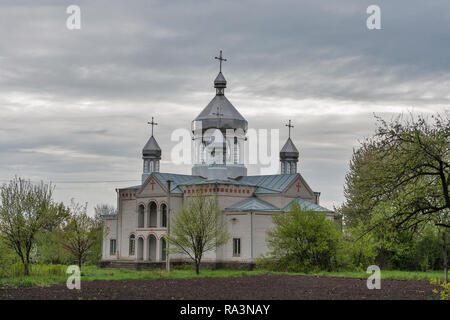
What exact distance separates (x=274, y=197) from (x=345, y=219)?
8.72 metres

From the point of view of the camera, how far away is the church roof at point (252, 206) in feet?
128

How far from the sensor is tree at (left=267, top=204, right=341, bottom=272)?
33.1 metres

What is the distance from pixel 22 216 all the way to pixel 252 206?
625 inches

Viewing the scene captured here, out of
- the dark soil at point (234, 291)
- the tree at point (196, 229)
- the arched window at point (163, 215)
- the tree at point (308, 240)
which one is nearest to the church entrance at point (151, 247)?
the arched window at point (163, 215)

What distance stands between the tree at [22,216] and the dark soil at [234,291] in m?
5.02

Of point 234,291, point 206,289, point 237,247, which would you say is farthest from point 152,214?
point 234,291

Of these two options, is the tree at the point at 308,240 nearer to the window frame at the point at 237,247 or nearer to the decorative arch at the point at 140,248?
the window frame at the point at 237,247

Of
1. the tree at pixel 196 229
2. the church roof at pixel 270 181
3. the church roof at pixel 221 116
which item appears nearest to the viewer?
the tree at pixel 196 229

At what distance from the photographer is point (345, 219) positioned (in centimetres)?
4703

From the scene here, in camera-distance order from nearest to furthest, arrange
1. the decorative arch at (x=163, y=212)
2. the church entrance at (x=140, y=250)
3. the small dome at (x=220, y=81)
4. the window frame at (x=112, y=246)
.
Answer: the decorative arch at (x=163, y=212), the church entrance at (x=140, y=250), the small dome at (x=220, y=81), the window frame at (x=112, y=246)

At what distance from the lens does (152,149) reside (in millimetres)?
48312

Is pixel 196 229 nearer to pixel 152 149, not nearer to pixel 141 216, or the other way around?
pixel 141 216
